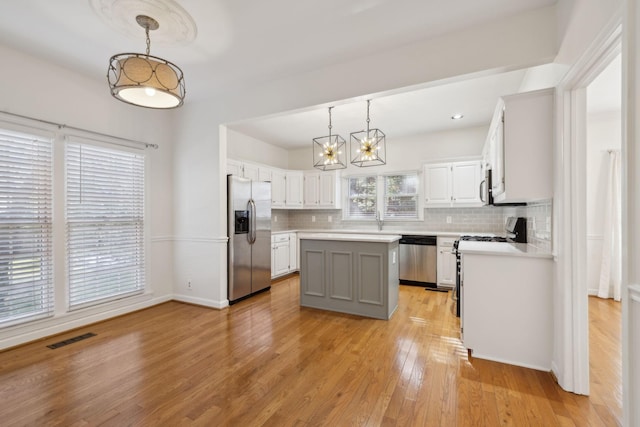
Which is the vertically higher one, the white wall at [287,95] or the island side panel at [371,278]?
the white wall at [287,95]

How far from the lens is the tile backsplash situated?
9.14 ft

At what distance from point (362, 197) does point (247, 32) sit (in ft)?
14.1

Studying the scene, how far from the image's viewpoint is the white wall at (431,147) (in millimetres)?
5289

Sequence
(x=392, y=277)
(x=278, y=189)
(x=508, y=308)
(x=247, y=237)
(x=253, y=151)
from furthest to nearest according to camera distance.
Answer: (x=278, y=189), (x=253, y=151), (x=247, y=237), (x=392, y=277), (x=508, y=308)

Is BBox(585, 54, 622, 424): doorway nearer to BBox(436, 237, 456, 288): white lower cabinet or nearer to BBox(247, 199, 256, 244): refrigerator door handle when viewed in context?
BBox(436, 237, 456, 288): white lower cabinet

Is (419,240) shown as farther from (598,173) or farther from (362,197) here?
(598,173)

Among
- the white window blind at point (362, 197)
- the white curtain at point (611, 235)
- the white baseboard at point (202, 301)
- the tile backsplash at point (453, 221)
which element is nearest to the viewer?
the tile backsplash at point (453, 221)

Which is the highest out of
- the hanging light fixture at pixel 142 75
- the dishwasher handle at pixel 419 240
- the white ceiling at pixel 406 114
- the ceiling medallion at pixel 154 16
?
the white ceiling at pixel 406 114

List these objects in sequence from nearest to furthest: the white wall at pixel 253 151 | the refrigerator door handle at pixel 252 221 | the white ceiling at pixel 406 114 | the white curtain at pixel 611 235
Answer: the white ceiling at pixel 406 114 → the white curtain at pixel 611 235 → the refrigerator door handle at pixel 252 221 → the white wall at pixel 253 151

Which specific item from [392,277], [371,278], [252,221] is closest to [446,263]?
[392,277]

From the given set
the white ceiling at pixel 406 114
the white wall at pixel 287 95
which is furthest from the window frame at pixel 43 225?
the white ceiling at pixel 406 114

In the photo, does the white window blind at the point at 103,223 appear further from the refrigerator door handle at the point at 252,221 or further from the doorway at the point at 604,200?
the doorway at the point at 604,200

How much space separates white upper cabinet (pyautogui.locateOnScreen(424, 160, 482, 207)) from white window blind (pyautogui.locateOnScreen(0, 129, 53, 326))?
5.53m

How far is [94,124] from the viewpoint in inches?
138
